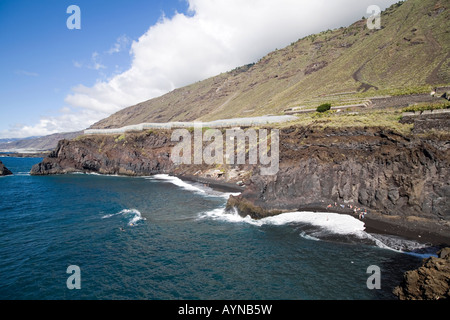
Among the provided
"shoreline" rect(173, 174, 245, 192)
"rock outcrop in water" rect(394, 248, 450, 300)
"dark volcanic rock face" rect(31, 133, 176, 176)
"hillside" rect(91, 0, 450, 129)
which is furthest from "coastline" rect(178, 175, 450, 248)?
"dark volcanic rock face" rect(31, 133, 176, 176)

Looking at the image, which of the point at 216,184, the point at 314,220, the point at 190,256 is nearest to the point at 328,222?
the point at 314,220

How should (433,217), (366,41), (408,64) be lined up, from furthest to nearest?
(366,41) < (408,64) < (433,217)

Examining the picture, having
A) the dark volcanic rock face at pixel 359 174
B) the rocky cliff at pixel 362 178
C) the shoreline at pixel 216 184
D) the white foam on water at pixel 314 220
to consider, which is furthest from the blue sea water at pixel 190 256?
the shoreline at pixel 216 184

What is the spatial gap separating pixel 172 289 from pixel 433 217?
27116 millimetres

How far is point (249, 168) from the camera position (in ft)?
191

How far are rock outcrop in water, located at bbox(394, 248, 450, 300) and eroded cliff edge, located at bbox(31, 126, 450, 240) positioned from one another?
421 inches

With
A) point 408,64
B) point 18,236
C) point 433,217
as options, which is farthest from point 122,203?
point 408,64

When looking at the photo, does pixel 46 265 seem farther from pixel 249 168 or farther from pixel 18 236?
pixel 249 168

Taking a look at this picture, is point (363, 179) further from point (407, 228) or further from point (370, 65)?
point (370, 65)

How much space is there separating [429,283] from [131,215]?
34083mm

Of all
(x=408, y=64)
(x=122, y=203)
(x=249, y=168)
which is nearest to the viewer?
(x=122, y=203)

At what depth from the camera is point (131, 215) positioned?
118 feet
